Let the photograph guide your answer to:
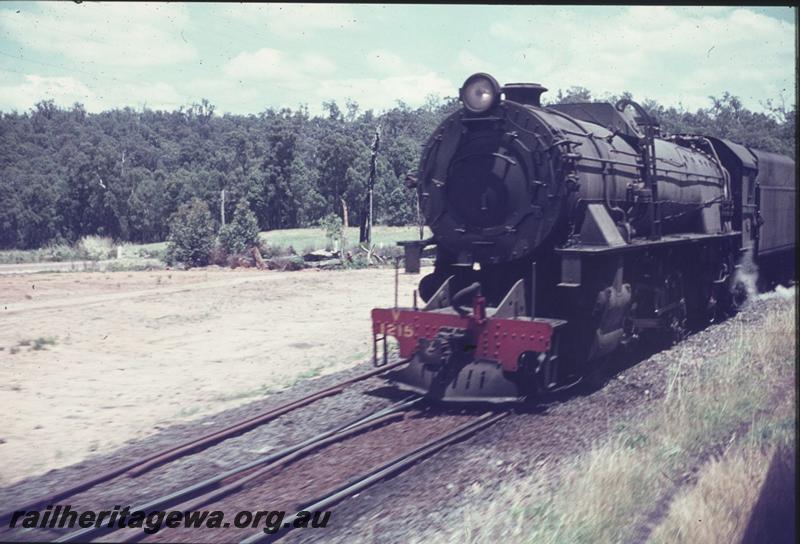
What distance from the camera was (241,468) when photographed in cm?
647

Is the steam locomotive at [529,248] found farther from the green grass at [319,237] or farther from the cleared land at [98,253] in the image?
the green grass at [319,237]

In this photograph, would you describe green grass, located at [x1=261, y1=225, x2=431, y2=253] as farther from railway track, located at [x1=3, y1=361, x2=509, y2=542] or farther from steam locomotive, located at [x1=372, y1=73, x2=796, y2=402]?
railway track, located at [x1=3, y1=361, x2=509, y2=542]

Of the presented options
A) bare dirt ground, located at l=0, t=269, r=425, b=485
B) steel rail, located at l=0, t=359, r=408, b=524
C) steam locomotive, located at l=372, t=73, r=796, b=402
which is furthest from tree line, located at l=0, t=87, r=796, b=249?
steel rail, located at l=0, t=359, r=408, b=524

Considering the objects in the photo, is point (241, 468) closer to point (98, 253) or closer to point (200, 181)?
point (98, 253)

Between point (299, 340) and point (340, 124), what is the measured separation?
6634 cm

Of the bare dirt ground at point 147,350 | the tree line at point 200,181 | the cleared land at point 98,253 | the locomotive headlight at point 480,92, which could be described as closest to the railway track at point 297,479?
Answer: the bare dirt ground at point 147,350

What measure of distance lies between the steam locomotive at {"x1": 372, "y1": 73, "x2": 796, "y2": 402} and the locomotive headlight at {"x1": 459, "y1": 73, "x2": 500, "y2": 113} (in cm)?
1

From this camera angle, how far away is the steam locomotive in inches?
328

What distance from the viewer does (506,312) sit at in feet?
27.8

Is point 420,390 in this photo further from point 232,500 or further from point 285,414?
point 232,500

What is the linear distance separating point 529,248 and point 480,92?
2.12m

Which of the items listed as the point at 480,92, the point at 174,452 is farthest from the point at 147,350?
the point at 480,92

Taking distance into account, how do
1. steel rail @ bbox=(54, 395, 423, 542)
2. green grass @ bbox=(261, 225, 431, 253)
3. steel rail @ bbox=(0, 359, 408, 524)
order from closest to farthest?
1. steel rail @ bbox=(54, 395, 423, 542)
2. steel rail @ bbox=(0, 359, 408, 524)
3. green grass @ bbox=(261, 225, 431, 253)

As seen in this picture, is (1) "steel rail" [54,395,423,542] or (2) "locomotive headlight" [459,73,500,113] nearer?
(1) "steel rail" [54,395,423,542]
